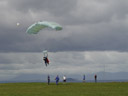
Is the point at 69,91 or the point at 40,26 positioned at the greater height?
the point at 40,26

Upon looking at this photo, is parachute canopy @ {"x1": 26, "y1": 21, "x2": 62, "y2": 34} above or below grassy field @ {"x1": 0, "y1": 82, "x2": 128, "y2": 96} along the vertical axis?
above

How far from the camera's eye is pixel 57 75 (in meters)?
61.0

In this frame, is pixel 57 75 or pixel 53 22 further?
pixel 57 75

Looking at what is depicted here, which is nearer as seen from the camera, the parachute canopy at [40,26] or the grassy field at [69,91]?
the grassy field at [69,91]

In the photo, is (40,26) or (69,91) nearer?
(69,91)

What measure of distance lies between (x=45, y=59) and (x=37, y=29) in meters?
5.28

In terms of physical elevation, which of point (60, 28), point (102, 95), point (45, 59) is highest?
point (60, 28)

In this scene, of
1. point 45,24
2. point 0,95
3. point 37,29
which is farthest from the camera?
point 37,29

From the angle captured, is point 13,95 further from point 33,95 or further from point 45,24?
point 45,24

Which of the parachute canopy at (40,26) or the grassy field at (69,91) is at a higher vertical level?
the parachute canopy at (40,26)

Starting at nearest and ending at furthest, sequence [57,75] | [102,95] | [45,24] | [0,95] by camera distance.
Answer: [102,95] → [0,95] → [45,24] → [57,75]

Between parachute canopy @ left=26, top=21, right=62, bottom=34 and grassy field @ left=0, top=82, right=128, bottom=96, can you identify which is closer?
grassy field @ left=0, top=82, right=128, bottom=96

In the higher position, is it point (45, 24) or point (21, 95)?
point (45, 24)

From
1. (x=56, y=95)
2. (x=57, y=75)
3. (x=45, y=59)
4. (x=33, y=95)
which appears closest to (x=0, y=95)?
(x=33, y=95)
